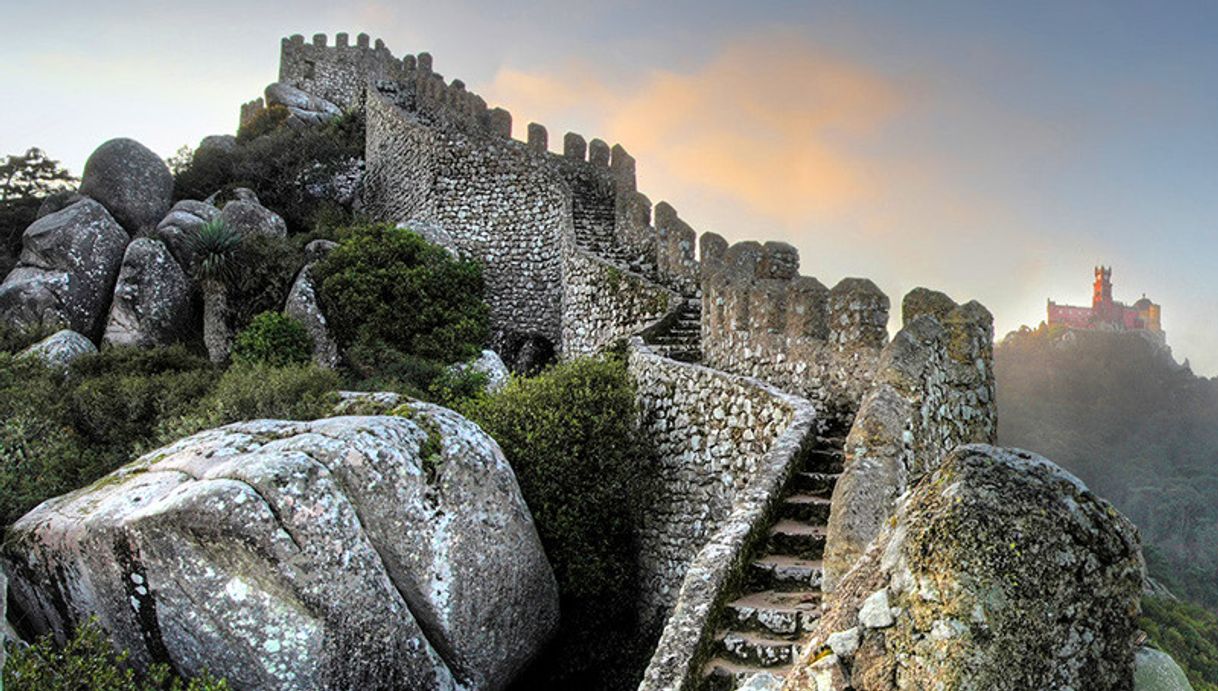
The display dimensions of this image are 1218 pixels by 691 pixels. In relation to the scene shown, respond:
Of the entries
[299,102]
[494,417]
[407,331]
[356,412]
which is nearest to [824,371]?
[494,417]

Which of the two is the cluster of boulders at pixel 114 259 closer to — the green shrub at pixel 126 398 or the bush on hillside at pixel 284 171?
the bush on hillside at pixel 284 171

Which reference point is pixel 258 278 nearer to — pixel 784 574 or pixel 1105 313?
pixel 784 574

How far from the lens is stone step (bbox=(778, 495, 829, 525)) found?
8875 mm

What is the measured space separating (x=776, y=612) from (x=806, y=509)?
4.76 feet

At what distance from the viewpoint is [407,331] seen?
20.9 metres

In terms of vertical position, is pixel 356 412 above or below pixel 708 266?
below

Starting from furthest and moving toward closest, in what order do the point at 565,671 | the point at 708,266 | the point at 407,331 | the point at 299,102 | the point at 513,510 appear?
the point at 299,102 → the point at 407,331 → the point at 708,266 → the point at 565,671 → the point at 513,510

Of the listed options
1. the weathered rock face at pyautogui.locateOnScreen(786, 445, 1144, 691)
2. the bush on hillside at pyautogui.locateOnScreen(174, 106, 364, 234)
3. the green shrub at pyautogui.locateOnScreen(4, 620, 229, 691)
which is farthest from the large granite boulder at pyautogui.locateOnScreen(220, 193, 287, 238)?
the weathered rock face at pyautogui.locateOnScreen(786, 445, 1144, 691)

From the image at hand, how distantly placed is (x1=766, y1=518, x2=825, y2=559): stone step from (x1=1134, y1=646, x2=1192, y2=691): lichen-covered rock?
5.53 metres

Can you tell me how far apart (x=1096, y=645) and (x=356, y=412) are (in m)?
12.2

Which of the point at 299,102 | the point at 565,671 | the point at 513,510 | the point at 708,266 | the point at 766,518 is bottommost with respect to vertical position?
the point at 565,671

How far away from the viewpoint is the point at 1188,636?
83.7ft

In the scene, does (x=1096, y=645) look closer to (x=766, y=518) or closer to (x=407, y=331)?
(x=766, y=518)

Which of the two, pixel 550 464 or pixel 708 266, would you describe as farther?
pixel 708 266
